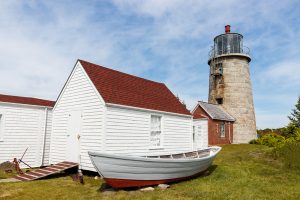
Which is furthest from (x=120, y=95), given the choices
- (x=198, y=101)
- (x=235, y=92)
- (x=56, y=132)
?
(x=235, y=92)

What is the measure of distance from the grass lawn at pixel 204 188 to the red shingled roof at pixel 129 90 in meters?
4.23

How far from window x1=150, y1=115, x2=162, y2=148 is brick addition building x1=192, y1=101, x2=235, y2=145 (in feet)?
47.8

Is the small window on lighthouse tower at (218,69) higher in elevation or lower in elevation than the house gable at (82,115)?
higher

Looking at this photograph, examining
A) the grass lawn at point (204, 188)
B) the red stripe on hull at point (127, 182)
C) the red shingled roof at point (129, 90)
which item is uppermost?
the red shingled roof at point (129, 90)

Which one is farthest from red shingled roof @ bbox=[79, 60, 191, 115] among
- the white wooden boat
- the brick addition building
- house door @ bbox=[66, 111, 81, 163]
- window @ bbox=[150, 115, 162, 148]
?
the brick addition building

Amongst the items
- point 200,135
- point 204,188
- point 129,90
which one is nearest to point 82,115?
point 129,90

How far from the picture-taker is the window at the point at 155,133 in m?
14.9

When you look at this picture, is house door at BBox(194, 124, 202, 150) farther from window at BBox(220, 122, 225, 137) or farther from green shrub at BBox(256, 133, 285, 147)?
green shrub at BBox(256, 133, 285, 147)

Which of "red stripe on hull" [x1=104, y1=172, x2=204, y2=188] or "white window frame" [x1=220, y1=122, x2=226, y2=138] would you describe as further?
"white window frame" [x1=220, y1=122, x2=226, y2=138]

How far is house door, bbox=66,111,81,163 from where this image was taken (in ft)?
43.5

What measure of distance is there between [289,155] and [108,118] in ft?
39.0

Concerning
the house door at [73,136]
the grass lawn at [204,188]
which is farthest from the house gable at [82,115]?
the grass lawn at [204,188]

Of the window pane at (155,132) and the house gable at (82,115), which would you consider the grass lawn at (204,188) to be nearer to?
the house gable at (82,115)

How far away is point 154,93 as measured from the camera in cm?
1683
